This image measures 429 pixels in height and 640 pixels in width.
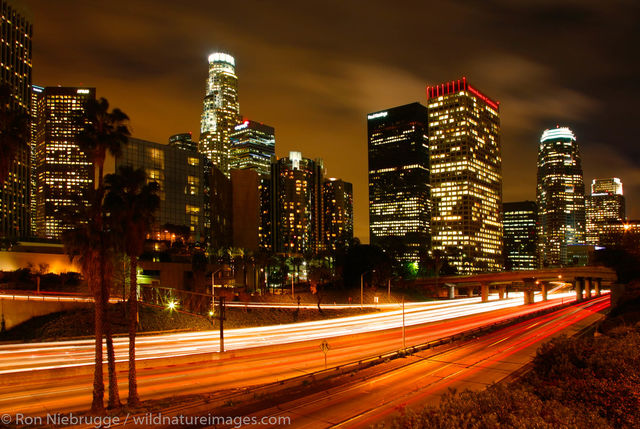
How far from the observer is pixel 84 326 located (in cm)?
4622

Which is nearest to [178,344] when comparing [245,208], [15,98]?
[245,208]

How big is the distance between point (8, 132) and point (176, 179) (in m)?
110

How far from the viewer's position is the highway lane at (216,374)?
2370cm

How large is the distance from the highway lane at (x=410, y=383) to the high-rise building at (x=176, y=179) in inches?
3744

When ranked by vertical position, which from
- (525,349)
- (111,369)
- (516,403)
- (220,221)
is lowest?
(525,349)

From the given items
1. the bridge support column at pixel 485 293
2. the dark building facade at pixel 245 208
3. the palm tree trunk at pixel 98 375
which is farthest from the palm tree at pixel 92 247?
the dark building facade at pixel 245 208

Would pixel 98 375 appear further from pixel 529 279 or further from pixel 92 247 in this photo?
pixel 529 279

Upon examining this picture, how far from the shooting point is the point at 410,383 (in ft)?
88.8

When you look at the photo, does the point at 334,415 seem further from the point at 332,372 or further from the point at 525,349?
the point at 525,349

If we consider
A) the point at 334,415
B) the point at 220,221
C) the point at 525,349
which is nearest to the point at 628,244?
the point at 525,349

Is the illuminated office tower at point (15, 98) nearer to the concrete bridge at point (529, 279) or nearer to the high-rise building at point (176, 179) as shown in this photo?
the high-rise building at point (176, 179)

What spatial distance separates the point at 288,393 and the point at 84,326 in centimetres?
3083

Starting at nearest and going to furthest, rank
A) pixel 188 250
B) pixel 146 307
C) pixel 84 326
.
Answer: pixel 84 326
pixel 146 307
pixel 188 250

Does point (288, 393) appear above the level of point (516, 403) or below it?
below
